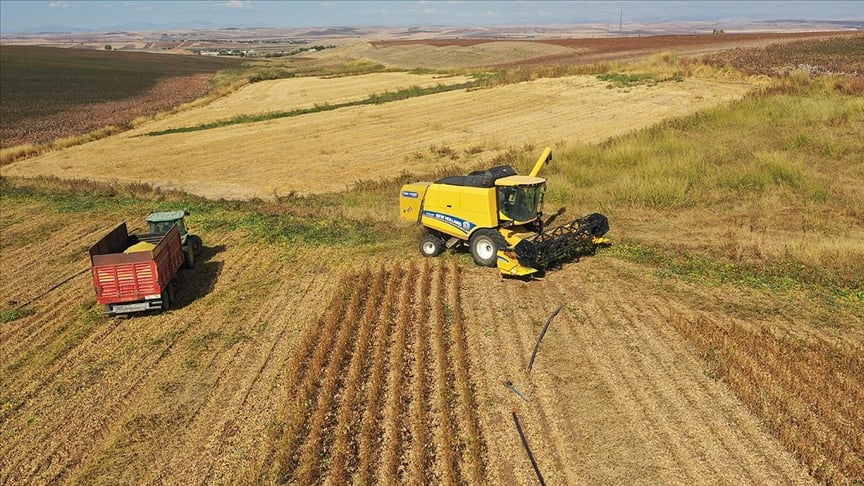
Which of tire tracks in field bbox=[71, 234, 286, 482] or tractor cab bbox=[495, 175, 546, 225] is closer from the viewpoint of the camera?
tire tracks in field bbox=[71, 234, 286, 482]

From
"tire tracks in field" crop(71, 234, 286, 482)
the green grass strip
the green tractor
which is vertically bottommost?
"tire tracks in field" crop(71, 234, 286, 482)

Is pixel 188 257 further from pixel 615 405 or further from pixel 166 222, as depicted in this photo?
pixel 615 405

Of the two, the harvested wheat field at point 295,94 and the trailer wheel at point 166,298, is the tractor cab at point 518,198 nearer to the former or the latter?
the trailer wheel at point 166,298

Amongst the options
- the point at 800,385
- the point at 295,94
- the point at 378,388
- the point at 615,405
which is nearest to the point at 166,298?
the point at 378,388

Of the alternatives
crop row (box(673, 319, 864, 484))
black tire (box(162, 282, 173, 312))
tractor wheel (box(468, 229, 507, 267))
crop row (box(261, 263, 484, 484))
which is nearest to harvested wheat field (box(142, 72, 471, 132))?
black tire (box(162, 282, 173, 312))

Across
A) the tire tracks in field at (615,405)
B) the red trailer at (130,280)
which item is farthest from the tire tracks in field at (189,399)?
the tire tracks in field at (615,405)

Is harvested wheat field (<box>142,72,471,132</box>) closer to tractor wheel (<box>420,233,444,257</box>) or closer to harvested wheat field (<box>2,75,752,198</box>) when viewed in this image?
harvested wheat field (<box>2,75,752,198</box>)
